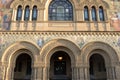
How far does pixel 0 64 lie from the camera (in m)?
15.2

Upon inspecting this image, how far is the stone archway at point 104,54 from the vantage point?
15285 mm

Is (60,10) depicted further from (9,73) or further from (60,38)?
(9,73)

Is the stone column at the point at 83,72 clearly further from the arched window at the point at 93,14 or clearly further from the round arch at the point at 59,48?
the arched window at the point at 93,14

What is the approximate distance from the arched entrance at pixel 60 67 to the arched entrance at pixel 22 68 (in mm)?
2142

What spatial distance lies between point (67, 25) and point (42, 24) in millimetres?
2187

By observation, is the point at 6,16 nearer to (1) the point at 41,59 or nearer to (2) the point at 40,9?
(2) the point at 40,9

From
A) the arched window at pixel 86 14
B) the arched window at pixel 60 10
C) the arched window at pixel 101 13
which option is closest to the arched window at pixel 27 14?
the arched window at pixel 60 10

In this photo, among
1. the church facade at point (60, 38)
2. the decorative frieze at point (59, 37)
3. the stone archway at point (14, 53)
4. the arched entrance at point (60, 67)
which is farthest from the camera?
the arched entrance at point (60, 67)

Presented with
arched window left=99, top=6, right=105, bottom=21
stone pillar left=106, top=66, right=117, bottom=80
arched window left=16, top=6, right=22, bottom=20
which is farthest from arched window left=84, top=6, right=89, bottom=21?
arched window left=16, top=6, right=22, bottom=20

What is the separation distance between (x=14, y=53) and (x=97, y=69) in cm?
763

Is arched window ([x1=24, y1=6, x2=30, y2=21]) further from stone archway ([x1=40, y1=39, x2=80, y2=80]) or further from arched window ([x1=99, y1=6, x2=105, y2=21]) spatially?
arched window ([x1=99, y1=6, x2=105, y2=21])

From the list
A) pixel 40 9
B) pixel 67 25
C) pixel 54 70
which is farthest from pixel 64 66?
pixel 40 9

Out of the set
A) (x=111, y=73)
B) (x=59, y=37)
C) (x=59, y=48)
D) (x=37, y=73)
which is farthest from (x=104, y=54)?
(x=37, y=73)

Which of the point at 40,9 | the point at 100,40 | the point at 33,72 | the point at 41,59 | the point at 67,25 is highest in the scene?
the point at 40,9
